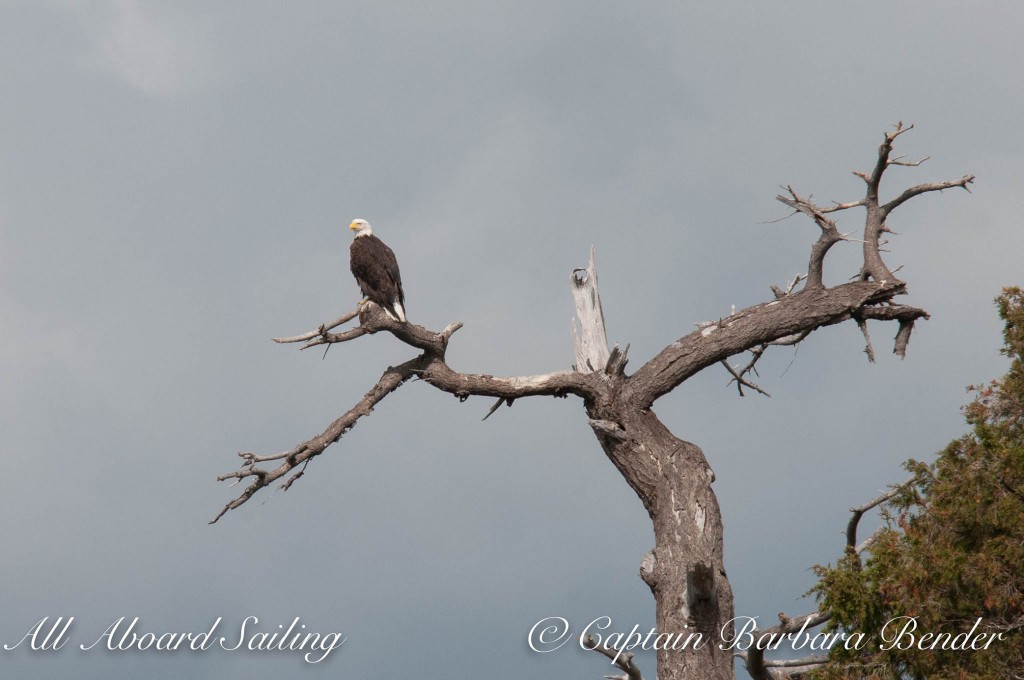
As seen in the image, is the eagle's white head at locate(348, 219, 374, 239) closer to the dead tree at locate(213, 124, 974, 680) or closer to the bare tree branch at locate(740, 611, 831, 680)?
the dead tree at locate(213, 124, 974, 680)

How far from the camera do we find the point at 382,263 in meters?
12.2

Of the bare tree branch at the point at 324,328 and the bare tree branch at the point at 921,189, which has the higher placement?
the bare tree branch at the point at 921,189

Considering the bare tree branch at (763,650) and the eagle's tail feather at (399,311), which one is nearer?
the bare tree branch at (763,650)

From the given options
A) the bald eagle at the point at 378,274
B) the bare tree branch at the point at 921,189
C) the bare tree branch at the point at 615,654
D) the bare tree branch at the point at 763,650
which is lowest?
the bare tree branch at the point at 615,654

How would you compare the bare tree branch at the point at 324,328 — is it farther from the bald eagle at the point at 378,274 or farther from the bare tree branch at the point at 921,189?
the bare tree branch at the point at 921,189

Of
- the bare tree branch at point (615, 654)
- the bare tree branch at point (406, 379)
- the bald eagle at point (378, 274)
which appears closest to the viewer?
the bare tree branch at point (615, 654)

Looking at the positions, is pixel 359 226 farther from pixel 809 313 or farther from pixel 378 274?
pixel 809 313

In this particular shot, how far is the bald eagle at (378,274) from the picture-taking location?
11.0 meters

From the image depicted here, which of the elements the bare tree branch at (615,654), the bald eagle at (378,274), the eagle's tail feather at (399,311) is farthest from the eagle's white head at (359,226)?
the bare tree branch at (615,654)

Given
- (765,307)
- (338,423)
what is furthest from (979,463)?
(338,423)

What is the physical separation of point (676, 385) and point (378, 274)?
3.45 m

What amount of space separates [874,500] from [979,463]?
61.6 inches

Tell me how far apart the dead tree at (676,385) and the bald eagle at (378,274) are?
60cm

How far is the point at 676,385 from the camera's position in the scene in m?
10.9
